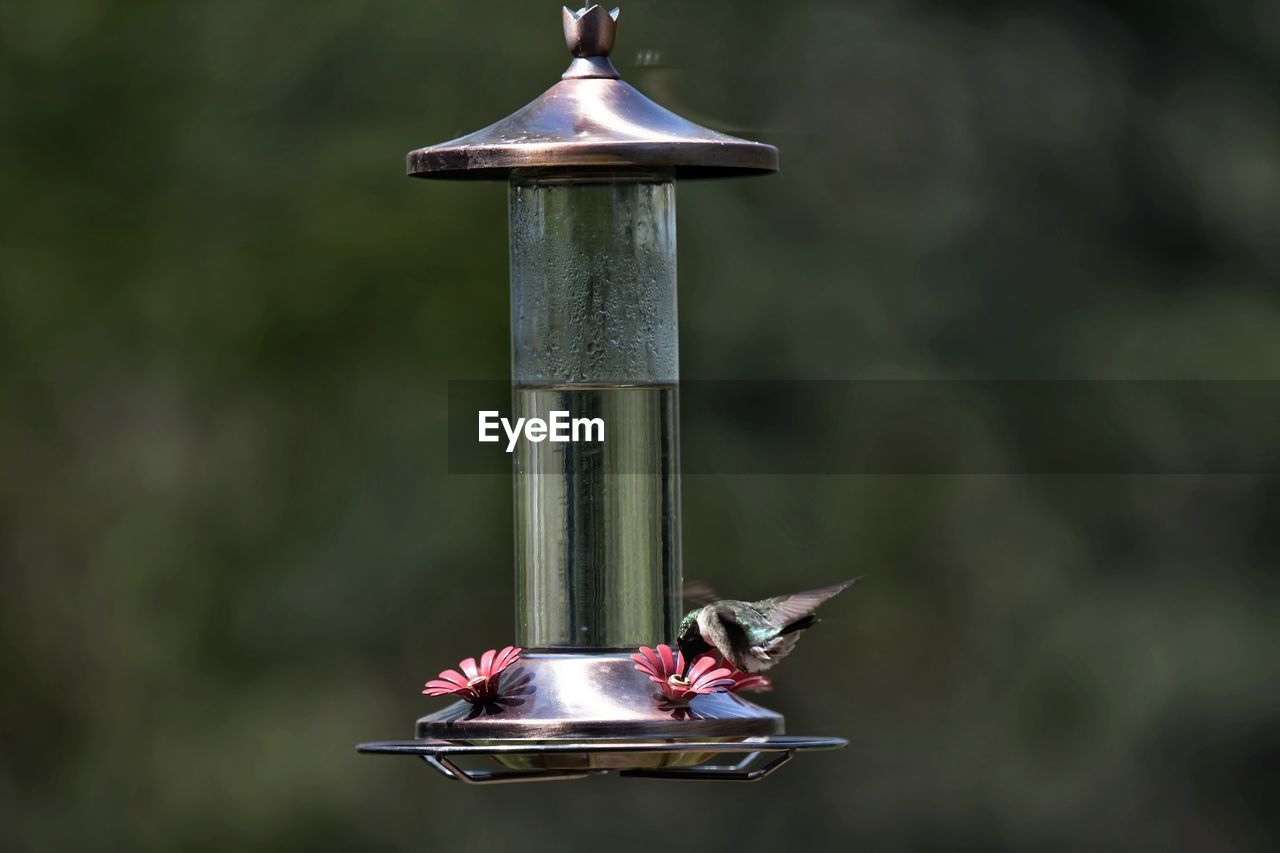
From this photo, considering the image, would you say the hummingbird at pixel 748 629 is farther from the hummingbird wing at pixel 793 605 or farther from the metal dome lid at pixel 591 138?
the metal dome lid at pixel 591 138

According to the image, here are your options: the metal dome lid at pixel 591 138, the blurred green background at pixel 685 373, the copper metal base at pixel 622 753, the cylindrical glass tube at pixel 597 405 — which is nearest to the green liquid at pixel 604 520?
the cylindrical glass tube at pixel 597 405

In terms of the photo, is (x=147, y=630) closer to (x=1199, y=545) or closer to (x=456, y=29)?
(x=456, y=29)

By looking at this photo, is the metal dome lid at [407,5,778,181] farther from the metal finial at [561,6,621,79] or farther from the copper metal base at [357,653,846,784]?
the copper metal base at [357,653,846,784]

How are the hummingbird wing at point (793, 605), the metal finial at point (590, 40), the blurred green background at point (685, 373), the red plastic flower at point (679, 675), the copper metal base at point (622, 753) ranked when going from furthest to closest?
1. the blurred green background at point (685, 373)
2. the hummingbird wing at point (793, 605)
3. the metal finial at point (590, 40)
4. the red plastic flower at point (679, 675)
5. the copper metal base at point (622, 753)

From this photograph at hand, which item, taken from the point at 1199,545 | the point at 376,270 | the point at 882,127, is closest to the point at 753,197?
the point at 882,127

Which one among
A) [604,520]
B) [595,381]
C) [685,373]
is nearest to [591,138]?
[595,381]

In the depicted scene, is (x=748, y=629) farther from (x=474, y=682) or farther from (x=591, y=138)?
(x=591, y=138)

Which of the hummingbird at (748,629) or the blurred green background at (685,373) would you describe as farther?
the blurred green background at (685,373)
